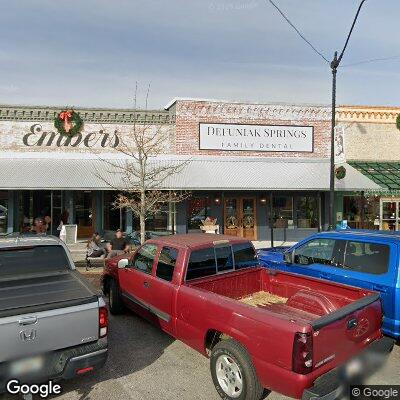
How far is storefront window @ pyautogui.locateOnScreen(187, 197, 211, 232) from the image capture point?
56.0ft

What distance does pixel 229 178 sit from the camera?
50.7 ft

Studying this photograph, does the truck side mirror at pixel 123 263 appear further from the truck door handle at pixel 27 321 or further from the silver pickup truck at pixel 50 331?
the truck door handle at pixel 27 321

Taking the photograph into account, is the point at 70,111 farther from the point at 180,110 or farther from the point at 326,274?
the point at 326,274

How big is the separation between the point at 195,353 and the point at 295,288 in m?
1.76

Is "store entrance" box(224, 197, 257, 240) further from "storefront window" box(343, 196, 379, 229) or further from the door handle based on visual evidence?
the door handle

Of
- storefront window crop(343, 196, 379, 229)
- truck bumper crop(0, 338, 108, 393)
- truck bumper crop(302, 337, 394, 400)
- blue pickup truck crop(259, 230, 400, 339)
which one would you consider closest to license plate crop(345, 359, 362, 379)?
truck bumper crop(302, 337, 394, 400)

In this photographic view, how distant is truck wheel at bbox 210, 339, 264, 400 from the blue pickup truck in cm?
245

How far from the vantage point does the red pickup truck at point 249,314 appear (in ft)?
11.5

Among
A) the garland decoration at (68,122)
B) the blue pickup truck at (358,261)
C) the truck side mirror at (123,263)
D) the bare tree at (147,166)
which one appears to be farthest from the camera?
the garland decoration at (68,122)

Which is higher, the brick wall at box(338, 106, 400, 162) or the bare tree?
the brick wall at box(338, 106, 400, 162)

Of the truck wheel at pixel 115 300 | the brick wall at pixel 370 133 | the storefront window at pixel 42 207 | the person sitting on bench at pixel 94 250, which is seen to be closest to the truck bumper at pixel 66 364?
the truck wheel at pixel 115 300

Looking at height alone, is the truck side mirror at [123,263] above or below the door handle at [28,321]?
above

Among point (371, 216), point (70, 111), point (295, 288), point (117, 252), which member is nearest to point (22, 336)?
point (295, 288)

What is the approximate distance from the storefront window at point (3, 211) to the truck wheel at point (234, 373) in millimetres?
14471
